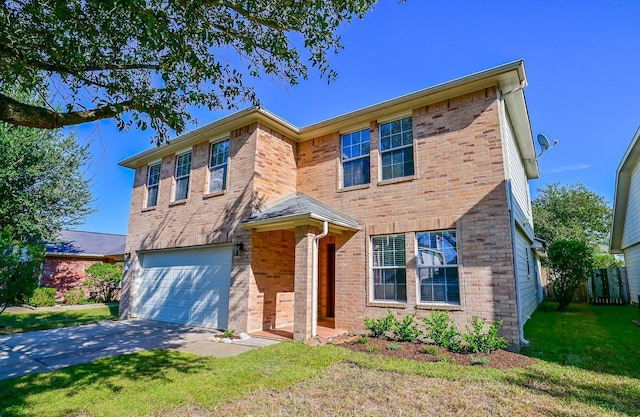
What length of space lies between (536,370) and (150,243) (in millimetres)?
12109

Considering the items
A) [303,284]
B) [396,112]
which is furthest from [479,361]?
[396,112]

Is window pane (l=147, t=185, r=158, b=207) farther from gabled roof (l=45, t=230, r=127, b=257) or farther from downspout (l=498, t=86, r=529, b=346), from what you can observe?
downspout (l=498, t=86, r=529, b=346)

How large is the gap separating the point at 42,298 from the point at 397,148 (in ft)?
59.4

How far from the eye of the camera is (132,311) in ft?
41.3

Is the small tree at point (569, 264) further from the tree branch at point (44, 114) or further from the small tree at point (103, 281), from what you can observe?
the small tree at point (103, 281)

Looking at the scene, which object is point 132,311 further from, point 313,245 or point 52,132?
point 52,132

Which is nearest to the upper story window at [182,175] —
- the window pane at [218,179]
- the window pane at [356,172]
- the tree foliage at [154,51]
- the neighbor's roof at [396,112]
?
the neighbor's roof at [396,112]

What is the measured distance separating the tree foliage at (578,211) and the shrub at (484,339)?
25.7 metres

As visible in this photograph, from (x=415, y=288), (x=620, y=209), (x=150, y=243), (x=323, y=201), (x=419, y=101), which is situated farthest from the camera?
(x=620, y=209)

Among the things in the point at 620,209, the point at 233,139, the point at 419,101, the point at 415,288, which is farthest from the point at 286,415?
the point at 620,209

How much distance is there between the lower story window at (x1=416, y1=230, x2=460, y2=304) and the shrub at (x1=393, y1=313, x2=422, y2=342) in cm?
56

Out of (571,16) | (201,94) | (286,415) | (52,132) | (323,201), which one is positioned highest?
(52,132)

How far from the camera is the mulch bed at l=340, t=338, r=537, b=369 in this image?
5926 mm

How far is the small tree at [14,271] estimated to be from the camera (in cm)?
971
